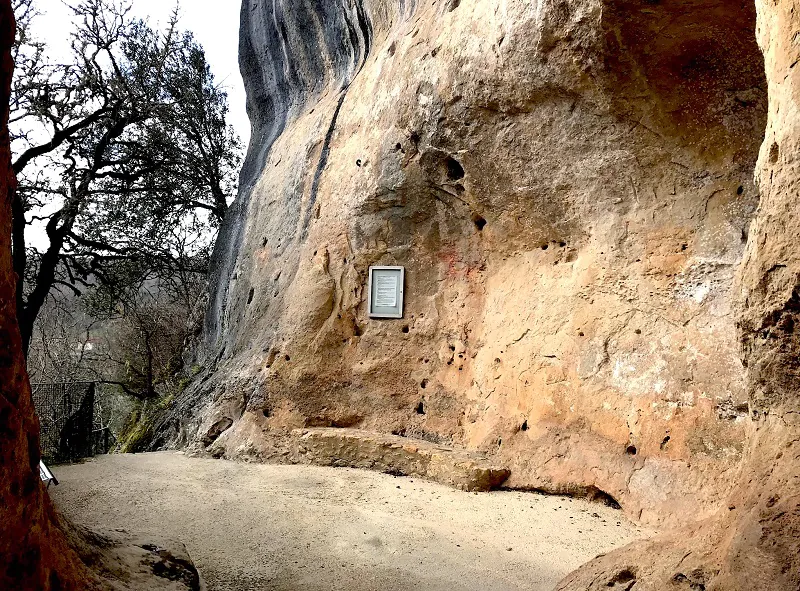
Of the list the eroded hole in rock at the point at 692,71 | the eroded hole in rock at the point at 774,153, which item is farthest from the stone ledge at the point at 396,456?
the eroded hole in rock at the point at 774,153

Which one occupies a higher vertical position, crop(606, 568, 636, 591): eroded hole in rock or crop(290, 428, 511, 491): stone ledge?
crop(606, 568, 636, 591): eroded hole in rock

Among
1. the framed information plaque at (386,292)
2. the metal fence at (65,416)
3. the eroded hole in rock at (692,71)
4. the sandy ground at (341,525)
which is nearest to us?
the sandy ground at (341,525)

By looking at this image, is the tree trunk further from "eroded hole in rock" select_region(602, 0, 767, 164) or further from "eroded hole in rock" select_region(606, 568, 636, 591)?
"eroded hole in rock" select_region(602, 0, 767, 164)

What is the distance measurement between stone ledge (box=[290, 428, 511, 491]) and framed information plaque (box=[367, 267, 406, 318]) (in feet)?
3.80

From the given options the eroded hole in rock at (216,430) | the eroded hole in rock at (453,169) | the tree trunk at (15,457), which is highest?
the eroded hole in rock at (453,169)

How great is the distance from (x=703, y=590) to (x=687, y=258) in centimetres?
274

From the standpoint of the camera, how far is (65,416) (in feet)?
22.2

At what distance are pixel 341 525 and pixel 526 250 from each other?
2.80 m

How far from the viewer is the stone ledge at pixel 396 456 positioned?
4.75 m

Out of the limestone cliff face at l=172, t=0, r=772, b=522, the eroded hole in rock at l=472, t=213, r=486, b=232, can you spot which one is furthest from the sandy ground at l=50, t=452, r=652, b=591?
the eroded hole in rock at l=472, t=213, r=486, b=232

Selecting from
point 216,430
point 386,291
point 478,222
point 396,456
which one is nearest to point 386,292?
point 386,291

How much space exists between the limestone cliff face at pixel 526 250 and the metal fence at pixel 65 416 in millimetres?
883

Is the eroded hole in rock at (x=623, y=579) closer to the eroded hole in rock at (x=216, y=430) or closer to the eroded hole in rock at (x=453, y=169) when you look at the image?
the eroded hole in rock at (x=453, y=169)

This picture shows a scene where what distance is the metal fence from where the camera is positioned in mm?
6500
